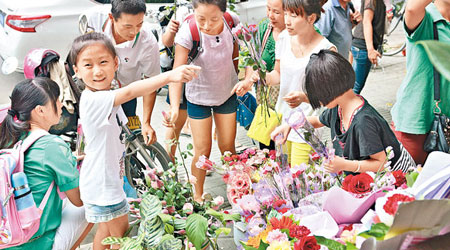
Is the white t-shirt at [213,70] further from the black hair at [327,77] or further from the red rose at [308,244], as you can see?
the red rose at [308,244]

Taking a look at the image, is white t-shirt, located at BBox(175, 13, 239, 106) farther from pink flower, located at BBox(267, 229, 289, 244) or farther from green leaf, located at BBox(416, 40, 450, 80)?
green leaf, located at BBox(416, 40, 450, 80)

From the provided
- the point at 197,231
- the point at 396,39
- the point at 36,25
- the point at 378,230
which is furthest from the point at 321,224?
the point at 396,39

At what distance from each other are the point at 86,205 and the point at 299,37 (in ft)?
4.88

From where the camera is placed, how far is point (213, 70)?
3100 millimetres

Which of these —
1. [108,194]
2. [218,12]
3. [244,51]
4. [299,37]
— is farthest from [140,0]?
[108,194]

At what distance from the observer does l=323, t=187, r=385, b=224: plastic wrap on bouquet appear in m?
1.50

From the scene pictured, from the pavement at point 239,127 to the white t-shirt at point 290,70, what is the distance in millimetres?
866

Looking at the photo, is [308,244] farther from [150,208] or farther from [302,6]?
[302,6]

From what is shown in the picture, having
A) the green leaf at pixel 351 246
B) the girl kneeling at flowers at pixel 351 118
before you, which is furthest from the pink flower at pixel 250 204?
the green leaf at pixel 351 246

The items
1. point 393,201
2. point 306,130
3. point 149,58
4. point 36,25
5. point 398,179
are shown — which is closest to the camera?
point 393,201

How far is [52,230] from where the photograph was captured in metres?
2.37

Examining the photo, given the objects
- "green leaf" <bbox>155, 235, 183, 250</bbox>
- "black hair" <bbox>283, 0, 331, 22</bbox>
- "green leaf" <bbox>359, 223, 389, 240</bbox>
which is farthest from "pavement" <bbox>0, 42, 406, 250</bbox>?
"green leaf" <bbox>359, 223, 389, 240</bbox>

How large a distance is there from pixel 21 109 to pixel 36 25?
2.66m

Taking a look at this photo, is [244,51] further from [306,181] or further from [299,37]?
[306,181]
